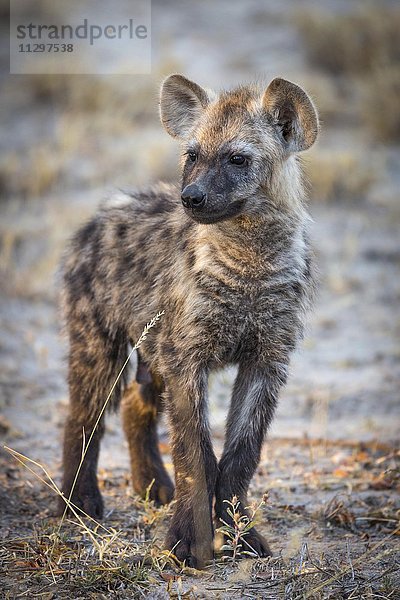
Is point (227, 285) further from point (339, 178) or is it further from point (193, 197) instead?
point (339, 178)

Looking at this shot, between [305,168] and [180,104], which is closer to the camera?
[180,104]

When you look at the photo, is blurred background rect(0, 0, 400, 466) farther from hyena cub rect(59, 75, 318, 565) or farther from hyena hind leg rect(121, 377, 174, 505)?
hyena cub rect(59, 75, 318, 565)

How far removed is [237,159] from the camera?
13.8 feet

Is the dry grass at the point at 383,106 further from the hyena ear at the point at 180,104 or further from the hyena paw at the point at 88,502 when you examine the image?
the hyena paw at the point at 88,502

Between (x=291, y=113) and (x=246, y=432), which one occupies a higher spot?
(x=291, y=113)

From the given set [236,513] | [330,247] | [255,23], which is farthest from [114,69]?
[236,513]

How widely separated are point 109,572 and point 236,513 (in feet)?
1.89

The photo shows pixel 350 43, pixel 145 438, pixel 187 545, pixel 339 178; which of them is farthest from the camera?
pixel 350 43

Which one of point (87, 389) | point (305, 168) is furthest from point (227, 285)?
point (87, 389)

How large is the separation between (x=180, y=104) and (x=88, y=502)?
202 centimetres

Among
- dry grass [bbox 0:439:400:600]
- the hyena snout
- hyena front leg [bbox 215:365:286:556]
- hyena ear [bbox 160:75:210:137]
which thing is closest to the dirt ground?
dry grass [bbox 0:439:400:600]

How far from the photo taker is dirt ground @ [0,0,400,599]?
377cm

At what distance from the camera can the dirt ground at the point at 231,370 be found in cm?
377

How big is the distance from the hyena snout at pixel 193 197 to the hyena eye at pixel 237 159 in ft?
0.92
